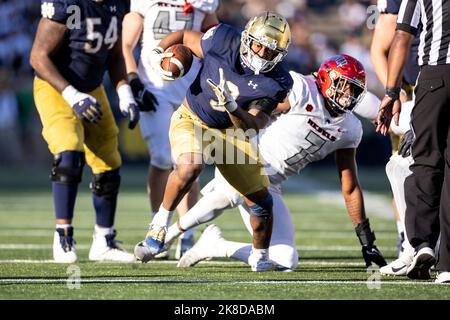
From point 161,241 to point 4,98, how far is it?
11.6 meters

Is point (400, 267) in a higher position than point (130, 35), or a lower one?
lower

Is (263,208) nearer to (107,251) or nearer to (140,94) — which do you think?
(107,251)

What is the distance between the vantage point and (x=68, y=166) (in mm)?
5852

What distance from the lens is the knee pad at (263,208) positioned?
5.33 m

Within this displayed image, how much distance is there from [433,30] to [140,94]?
88.7 inches

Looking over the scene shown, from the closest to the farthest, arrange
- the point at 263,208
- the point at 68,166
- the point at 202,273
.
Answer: the point at 202,273, the point at 263,208, the point at 68,166

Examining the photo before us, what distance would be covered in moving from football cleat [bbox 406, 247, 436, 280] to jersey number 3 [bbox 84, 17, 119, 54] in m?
2.50

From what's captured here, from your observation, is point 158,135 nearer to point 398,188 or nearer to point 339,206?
point 398,188

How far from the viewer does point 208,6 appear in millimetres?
6746

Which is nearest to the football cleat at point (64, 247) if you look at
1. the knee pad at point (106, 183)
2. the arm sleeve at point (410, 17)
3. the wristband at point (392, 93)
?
the knee pad at point (106, 183)

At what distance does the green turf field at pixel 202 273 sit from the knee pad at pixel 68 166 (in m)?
0.51

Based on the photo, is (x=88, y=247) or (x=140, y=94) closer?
(x=140, y=94)

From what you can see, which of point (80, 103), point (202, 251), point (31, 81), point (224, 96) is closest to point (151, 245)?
point (202, 251)
